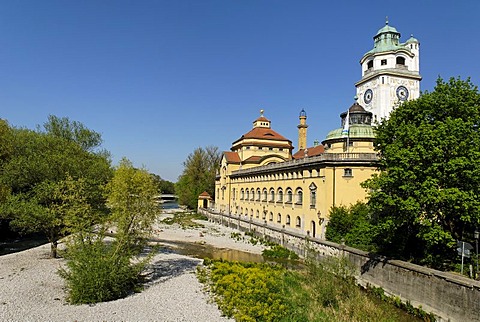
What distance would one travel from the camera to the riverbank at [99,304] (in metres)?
12.9

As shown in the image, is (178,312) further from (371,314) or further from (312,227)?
(312,227)

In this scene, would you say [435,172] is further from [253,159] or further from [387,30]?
[387,30]

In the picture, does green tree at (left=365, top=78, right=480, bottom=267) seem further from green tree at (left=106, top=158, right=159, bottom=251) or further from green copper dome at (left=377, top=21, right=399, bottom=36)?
green copper dome at (left=377, top=21, right=399, bottom=36)

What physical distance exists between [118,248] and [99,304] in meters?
2.43

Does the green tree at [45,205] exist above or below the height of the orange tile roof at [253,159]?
below

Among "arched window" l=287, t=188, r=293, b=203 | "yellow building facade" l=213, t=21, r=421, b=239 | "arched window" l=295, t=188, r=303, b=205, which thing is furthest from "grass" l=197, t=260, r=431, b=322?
"arched window" l=287, t=188, r=293, b=203

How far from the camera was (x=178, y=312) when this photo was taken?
537 inches

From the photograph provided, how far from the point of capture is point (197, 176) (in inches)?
2874

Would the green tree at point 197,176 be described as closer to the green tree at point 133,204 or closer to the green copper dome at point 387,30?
the green copper dome at point 387,30

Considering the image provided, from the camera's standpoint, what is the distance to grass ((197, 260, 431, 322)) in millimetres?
12906

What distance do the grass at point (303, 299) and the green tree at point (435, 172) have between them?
3.34 m

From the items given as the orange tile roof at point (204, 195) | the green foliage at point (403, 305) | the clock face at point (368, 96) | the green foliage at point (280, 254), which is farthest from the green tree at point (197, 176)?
the green foliage at point (403, 305)

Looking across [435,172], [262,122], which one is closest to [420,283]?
[435,172]

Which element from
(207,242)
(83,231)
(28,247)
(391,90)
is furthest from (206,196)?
(83,231)
